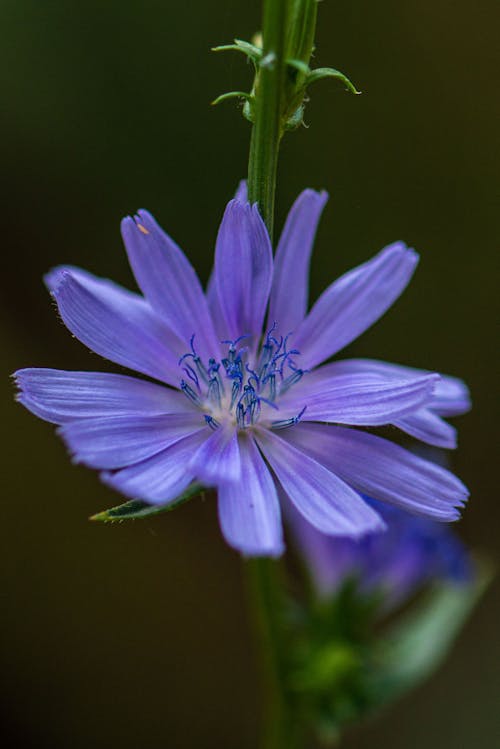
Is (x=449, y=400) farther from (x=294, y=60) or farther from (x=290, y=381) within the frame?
(x=294, y=60)

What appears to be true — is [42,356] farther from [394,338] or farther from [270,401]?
[270,401]

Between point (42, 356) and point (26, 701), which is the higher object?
point (42, 356)

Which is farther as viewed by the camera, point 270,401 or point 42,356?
point 42,356

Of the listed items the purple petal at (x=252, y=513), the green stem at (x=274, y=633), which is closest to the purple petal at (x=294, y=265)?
the purple petal at (x=252, y=513)

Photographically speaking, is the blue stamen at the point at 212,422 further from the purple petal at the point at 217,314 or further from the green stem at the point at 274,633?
the green stem at the point at 274,633

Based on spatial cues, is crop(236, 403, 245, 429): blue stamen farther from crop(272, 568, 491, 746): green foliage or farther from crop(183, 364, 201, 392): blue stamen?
crop(272, 568, 491, 746): green foliage

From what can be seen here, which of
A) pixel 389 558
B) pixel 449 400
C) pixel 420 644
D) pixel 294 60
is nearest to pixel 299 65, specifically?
pixel 294 60

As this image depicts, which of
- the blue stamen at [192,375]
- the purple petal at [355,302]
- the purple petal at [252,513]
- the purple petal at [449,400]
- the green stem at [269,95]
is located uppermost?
the green stem at [269,95]

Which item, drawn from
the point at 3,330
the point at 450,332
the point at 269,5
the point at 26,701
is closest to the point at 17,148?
the point at 3,330
